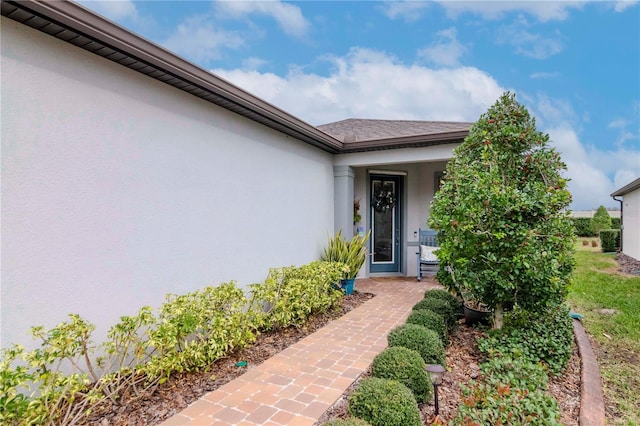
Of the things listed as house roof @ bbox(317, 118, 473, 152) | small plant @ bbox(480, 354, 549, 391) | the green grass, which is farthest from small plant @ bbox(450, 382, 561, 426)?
house roof @ bbox(317, 118, 473, 152)

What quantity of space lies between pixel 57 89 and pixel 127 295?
1.96 metres

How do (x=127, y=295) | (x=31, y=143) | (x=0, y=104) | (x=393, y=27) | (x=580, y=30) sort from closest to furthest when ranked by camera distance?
(x=0, y=104)
(x=31, y=143)
(x=127, y=295)
(x=580, y=30)
(x=393, y=27)

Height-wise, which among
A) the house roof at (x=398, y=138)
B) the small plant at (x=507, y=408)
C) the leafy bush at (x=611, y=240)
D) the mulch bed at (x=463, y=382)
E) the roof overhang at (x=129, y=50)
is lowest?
the mulch bed at (x=463, y=382)

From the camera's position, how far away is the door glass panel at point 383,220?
28.6ft

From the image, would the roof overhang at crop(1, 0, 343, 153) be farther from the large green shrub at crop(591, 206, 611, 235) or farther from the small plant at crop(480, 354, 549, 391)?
the large green shrub at crop(591, 206, 611, 235)

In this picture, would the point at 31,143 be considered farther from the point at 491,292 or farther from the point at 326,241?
the point at 326,241

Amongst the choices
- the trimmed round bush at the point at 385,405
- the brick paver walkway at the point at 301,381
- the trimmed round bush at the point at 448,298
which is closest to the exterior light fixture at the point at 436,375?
the trimmed round bush at the point at 385,405

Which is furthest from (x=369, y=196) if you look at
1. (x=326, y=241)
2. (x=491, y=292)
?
(x=491, y=292)

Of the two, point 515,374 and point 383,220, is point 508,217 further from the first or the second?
point 383,220

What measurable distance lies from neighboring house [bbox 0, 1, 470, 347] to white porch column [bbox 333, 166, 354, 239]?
78.1 inches

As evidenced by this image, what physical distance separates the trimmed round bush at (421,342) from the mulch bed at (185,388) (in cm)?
151

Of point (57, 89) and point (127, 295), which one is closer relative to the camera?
point (57, 89)

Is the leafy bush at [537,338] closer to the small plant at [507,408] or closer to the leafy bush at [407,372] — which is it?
the small plant at [507,408]

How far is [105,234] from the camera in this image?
3.06 m
